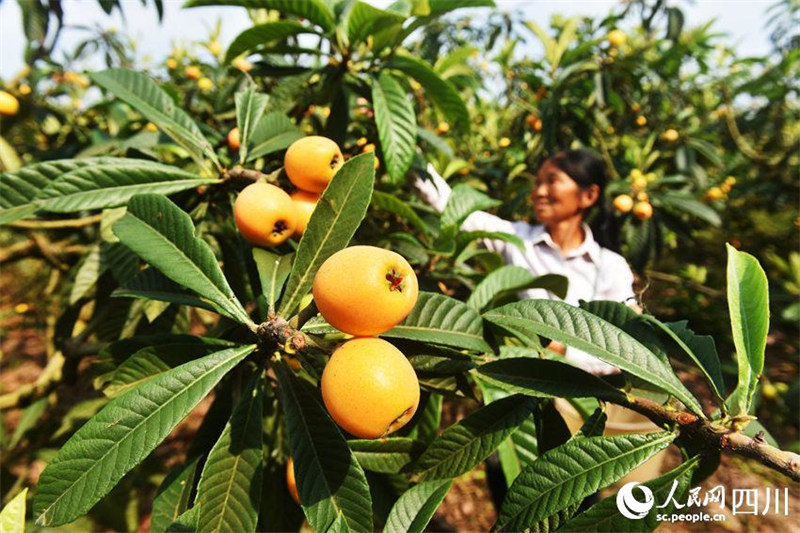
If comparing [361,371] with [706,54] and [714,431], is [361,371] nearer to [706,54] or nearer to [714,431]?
[714,431]

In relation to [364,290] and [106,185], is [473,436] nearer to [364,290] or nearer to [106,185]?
[364,290]

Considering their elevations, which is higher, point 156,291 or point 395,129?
point 395,129

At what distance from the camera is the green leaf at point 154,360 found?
30.3 inches

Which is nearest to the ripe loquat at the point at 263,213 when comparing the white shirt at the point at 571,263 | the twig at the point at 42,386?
the white shirt at the point at 571,263

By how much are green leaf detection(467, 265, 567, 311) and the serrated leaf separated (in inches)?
14.5

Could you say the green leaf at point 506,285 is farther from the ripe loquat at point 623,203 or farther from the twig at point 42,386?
the ripe loquat at point 623,203

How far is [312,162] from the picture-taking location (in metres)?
0.83

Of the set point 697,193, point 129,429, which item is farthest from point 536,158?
point 129,429

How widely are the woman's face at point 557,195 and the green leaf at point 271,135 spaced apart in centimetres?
152

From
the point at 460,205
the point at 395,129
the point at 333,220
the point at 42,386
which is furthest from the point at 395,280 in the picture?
the point at 42,386

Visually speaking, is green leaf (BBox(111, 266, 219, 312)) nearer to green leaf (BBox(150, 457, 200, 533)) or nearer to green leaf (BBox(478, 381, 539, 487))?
green leaf (BBox(150, 457, 200, 533))

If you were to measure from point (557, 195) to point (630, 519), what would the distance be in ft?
6.02

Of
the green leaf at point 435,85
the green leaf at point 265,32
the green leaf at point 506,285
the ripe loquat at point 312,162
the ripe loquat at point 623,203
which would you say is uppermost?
the green leaf at point 265,32

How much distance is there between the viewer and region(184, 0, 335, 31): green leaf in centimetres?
108
